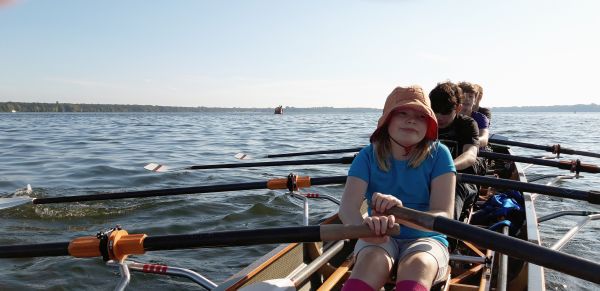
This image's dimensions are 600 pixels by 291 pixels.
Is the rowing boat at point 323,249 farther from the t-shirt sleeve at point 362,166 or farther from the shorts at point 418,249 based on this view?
the t-shirt sleeve at point 362,166

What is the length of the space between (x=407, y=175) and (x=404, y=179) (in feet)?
0.11

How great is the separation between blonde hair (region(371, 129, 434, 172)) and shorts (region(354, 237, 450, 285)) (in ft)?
1.63

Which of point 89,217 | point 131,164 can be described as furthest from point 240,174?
point 89,217

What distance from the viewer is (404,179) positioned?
319 centimetres

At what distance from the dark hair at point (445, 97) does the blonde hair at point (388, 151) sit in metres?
1.59

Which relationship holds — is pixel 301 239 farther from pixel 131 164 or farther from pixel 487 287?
pixel 131 164

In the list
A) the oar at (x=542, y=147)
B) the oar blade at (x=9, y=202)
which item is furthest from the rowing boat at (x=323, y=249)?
the oar at (x=542, y=147)

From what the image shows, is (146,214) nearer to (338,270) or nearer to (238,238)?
(338,270)

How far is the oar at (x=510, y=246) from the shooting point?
2121mm

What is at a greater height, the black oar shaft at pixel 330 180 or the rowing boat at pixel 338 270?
the black oar shaft at pixel 330 180

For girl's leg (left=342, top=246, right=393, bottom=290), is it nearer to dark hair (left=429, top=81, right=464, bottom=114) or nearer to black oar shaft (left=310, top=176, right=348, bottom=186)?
dark hair (left=429, top=81, right=464, bottom=114)

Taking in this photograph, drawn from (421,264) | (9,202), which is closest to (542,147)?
(421,264)

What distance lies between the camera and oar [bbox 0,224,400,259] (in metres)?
2.69

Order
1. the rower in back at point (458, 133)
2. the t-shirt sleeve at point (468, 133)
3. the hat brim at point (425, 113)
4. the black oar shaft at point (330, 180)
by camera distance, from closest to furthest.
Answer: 1. the hat brim at point (425, 113)
2. the rower in back at point (458, 133)
3. the t-shirt sleeve at point (468, 133)
4. the black oar shaft at point (330, 180)
